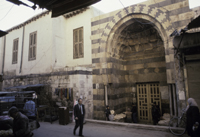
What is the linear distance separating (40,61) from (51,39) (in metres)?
2.21

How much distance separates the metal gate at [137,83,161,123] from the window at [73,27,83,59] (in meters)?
5.59

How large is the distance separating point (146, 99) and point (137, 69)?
2.44 metres

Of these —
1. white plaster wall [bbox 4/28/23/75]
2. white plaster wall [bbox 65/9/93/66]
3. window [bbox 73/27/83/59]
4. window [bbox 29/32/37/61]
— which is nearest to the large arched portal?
white plaster wall [bbox 65/9/93/66]

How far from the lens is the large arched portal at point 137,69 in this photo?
385 inches

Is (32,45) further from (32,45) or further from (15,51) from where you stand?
(15,51)

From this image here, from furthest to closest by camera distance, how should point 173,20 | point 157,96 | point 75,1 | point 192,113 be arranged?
point 157,96
point 173,20
point 192,113
point 75,1

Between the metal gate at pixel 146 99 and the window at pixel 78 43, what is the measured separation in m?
5.59

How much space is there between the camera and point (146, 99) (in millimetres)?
10477

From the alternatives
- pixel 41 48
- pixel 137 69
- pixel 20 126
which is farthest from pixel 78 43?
pixel 20 126

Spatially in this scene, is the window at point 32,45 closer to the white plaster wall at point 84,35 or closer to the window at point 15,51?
the window at point 15,51

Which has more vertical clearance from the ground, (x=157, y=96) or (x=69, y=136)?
(x=157, y=96)

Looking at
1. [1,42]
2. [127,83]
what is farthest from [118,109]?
[1,42]

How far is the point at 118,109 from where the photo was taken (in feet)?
33.7

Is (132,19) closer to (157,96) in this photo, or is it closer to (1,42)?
(157,96)
